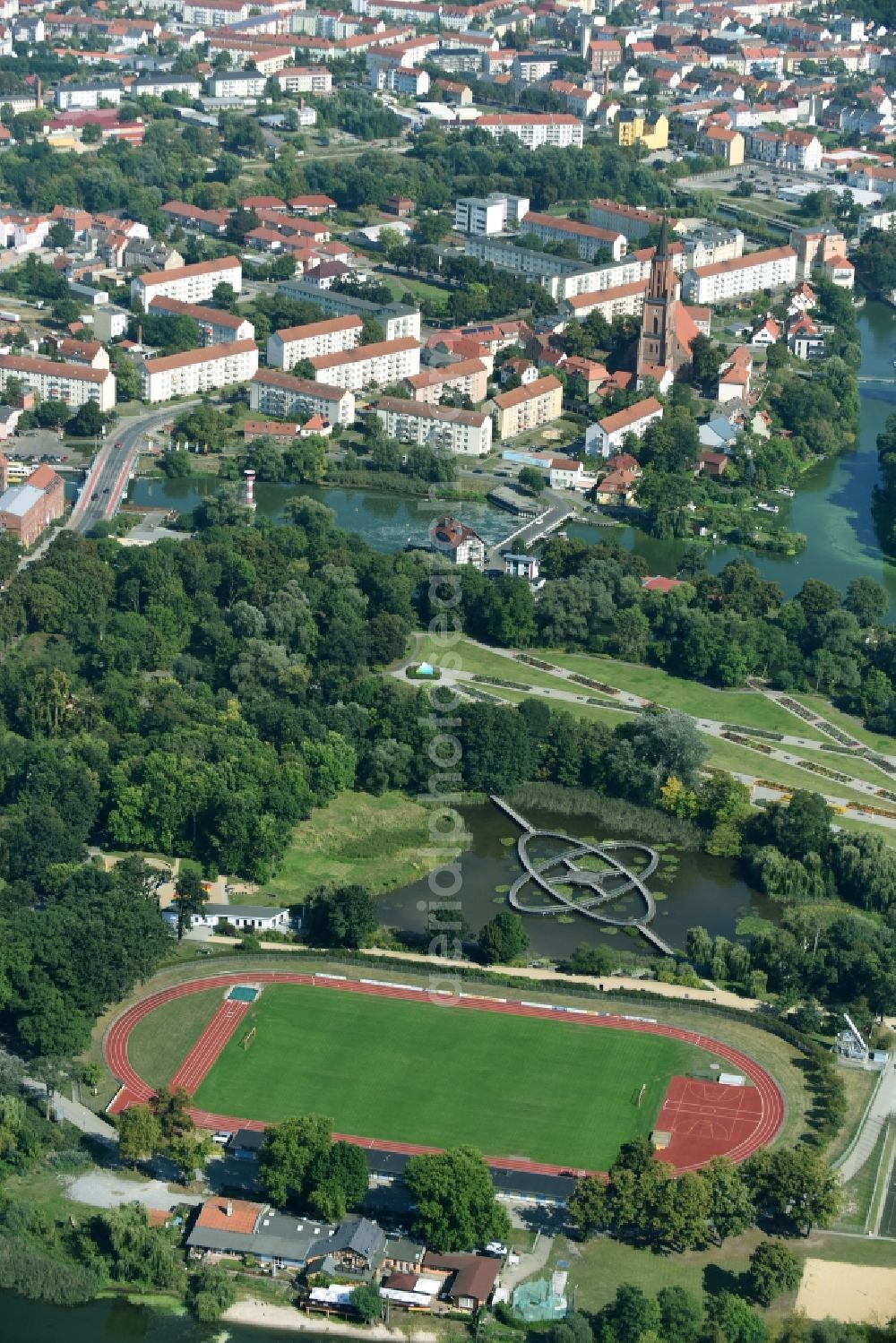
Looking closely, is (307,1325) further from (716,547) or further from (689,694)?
(716,547)

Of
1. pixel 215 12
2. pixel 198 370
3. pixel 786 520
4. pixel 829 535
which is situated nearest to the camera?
pixel 829 535

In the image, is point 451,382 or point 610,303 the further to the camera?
point 610,303

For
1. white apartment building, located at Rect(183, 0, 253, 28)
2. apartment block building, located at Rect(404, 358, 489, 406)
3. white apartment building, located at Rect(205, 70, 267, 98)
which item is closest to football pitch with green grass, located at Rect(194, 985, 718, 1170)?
apartment block building, located at Rect(404, 358, 489, 406)

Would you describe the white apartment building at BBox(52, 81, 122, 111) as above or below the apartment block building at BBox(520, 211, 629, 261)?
above

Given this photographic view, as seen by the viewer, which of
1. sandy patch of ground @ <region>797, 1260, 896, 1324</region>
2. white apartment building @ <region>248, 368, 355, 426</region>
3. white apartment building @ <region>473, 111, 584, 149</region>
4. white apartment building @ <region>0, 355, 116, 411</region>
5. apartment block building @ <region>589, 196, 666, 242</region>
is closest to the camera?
sandy patch of ground @ <region>797, 1260, 896, 1324</region>

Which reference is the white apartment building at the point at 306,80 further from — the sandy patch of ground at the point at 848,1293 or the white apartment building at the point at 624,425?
the sandy patch of ground at the point at 848,1293

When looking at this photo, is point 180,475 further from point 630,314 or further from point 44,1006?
point 44,1006

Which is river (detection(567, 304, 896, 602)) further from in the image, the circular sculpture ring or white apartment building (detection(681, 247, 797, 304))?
the circular sculpture ring

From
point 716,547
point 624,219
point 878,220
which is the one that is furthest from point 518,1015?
point 878,220
